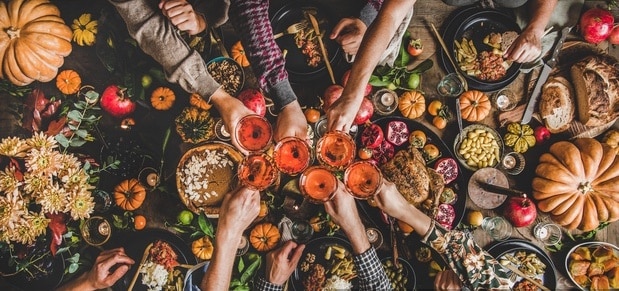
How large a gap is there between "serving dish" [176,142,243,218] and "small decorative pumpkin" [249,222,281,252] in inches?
11.4

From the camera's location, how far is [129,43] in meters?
2.70

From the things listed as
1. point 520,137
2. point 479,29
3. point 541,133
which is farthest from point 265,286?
point 479,29

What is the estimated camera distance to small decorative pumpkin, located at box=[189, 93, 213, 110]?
262 centimetres

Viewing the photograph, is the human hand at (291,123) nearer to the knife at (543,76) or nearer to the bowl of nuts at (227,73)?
the bowl of nuts at (227,73)

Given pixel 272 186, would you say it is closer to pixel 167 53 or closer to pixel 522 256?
pixel 167 53

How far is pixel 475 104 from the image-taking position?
8.53ft

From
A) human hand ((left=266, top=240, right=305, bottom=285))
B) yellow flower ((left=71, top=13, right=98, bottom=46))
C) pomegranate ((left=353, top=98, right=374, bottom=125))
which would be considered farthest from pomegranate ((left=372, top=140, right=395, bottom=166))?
yellow flower ((left=71, top=13, right=98, bottom=46))

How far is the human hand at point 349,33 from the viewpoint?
8.27ft

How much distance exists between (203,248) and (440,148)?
5.64 ft

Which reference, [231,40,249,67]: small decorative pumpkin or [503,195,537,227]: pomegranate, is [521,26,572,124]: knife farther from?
[231,40,249,67]: small decorative pumpkin

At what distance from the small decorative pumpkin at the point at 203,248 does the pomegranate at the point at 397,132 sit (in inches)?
54.7

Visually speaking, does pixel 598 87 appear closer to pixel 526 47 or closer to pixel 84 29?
pixel 526 47

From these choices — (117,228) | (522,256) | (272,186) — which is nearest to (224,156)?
(272,186)

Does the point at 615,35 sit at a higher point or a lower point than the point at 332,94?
higher
